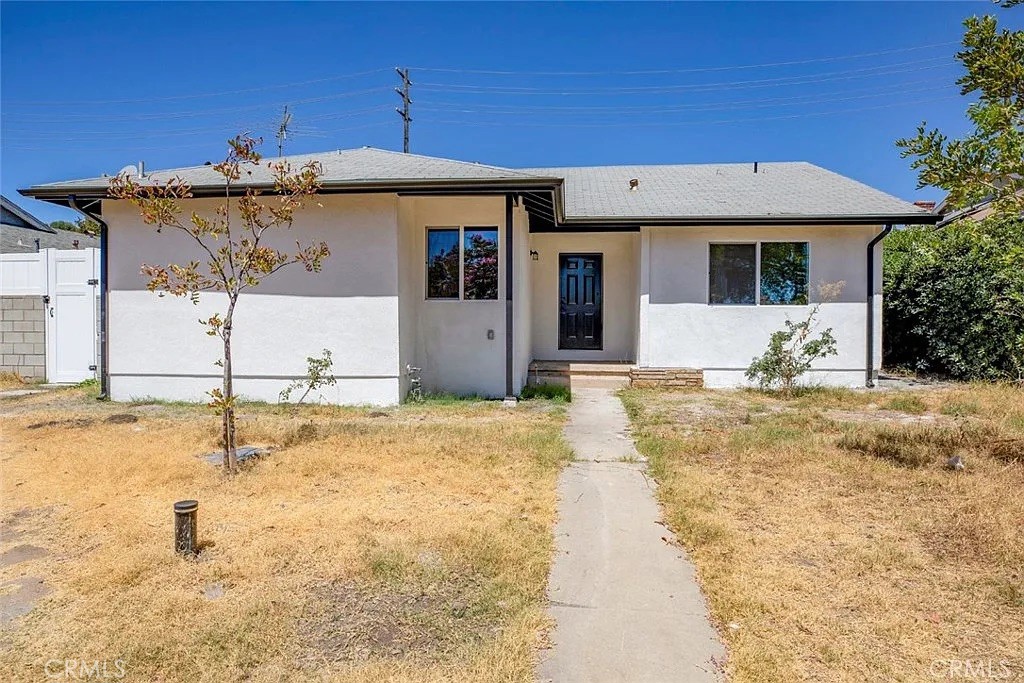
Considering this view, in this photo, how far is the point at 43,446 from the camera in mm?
5852

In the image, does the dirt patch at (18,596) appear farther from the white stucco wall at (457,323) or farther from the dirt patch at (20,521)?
the white stucco wall at (457,323)

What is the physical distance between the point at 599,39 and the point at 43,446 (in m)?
13.1

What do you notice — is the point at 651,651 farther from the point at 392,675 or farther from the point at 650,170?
the point at 650,170

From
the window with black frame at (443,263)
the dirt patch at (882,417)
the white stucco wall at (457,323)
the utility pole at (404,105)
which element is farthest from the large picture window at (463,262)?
the utility pole at (404,105)

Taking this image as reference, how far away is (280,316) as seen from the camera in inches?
326

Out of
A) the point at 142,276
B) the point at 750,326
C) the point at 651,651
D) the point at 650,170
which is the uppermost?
the point at 650,170

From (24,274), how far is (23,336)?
3.83ft

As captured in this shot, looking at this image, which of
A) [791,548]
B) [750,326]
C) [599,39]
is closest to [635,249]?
[750,326]

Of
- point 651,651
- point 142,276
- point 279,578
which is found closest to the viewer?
point 651,651

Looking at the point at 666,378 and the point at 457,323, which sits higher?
the point at 457,323

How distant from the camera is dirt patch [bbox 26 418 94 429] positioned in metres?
6.75

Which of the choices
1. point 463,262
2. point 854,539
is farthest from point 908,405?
point 463,262

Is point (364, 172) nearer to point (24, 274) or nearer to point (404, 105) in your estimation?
point (24, 274)

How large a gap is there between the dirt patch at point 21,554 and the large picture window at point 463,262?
614cm
